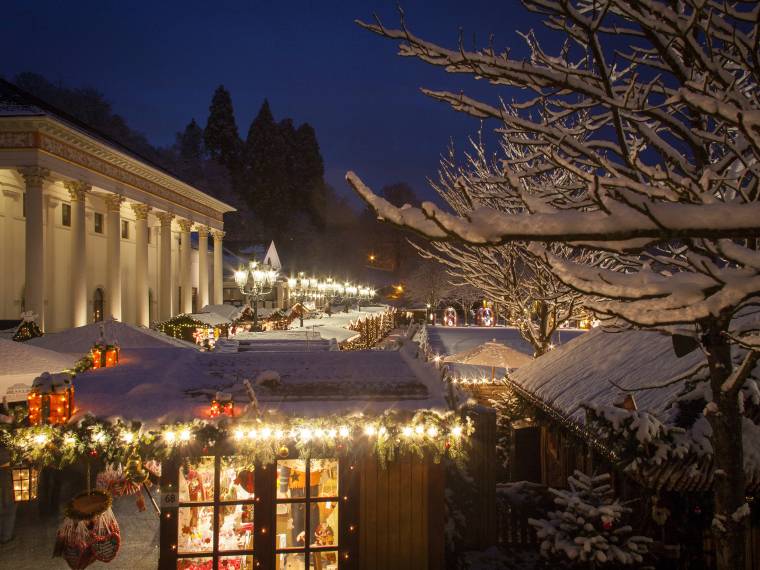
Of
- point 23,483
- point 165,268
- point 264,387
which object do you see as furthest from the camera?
point 165,268

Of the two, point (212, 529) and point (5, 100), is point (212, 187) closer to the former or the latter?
point (5, 100)

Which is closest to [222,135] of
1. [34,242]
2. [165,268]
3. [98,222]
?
[165,268]

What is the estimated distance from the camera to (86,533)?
6.41 m

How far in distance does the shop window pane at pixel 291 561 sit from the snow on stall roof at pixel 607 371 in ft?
14.2

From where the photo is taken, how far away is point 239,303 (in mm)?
54969

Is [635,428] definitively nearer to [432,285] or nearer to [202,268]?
[202,268]

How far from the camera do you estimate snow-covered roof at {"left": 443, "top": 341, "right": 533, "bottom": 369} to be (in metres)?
16.2

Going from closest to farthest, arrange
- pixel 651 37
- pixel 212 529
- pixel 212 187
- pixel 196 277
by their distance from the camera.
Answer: pixel 651 37, pixel 212 529, pixel 196 277, pixel 212 187

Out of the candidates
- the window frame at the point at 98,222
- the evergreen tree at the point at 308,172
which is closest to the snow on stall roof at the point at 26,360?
the window frame at the point at 98,222

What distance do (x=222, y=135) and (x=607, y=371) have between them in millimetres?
88241

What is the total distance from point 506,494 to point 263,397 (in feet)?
15.8

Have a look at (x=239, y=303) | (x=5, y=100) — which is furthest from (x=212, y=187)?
(x=5, y=100)

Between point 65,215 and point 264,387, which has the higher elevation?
point 65,215

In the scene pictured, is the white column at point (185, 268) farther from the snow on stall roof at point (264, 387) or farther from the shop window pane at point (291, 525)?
the shop window pane at point (291, 525)
